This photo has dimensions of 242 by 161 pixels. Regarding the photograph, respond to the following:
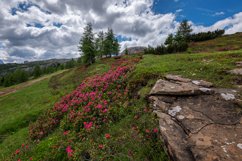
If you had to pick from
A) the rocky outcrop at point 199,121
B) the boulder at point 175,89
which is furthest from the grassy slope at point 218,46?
the rocky outcrop at point 199,121

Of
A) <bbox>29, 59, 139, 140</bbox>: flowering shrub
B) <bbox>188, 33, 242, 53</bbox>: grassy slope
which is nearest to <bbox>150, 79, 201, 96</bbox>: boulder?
<bbox>29, 59, 139, 140</bbox>: flowering shrub

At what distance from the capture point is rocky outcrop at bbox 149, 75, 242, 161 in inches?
123

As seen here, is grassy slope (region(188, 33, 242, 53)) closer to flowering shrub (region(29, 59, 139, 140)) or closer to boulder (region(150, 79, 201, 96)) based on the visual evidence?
boulder (region(150, 79, 201, 96))

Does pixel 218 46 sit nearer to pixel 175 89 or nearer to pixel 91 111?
pixel 175 89

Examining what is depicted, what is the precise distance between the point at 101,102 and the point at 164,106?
395 centimetres

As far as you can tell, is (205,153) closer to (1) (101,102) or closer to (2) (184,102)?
(2) (184,102)

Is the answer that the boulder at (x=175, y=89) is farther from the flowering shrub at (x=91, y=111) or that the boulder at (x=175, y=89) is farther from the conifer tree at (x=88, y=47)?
the conifer tree at (x=88, y=47)

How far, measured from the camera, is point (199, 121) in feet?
13.2

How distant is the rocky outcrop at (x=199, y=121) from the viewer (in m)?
3.13

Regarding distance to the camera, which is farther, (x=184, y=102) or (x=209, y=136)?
(x=184, y=102)

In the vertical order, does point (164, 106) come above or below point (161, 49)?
below

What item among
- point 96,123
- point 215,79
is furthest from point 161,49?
point 96,123

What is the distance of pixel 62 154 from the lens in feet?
18.7

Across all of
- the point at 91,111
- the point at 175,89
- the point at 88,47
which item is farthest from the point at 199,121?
the point at 88,47
